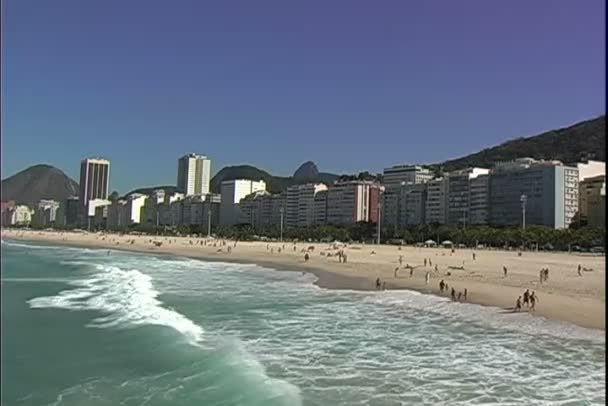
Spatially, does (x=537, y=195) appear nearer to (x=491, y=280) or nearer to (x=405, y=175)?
(x=405, y=175)

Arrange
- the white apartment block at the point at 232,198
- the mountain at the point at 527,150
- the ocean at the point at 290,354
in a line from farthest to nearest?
1. the white apartment block at the point at 232,198
2. the mountain at the point at 527,150
3. the ocean at the point at 290,354

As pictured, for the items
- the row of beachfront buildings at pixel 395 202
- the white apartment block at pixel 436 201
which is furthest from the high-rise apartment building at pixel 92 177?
the white apartment block at pixel 436 201

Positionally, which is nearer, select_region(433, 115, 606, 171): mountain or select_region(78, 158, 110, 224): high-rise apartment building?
select_region(78, 158, 110, 224): high-rise apartment building

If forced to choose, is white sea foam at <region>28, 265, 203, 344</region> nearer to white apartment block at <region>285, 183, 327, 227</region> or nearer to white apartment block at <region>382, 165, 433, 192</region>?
white apartment block at <region>285, 183, 327, 227</region>

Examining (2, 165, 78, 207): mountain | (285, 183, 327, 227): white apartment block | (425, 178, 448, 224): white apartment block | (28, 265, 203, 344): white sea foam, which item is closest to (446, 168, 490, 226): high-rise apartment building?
(425, 178, 448, 224): white apartment block

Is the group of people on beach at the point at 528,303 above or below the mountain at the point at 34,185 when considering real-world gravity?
below

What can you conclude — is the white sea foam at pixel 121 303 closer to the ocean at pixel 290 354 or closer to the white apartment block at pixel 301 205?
the ocean at pixel 290 354
